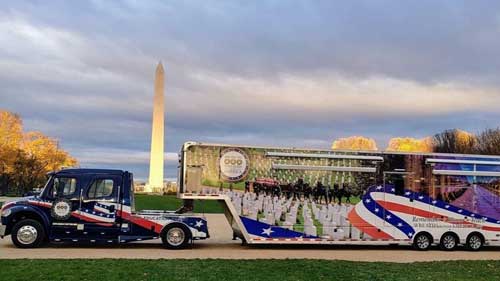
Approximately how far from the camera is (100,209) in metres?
15.0

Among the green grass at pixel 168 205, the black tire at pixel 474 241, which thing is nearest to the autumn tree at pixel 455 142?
the green grass at pixel 168 205

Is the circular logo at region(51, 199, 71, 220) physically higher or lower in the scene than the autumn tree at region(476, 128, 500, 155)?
lower

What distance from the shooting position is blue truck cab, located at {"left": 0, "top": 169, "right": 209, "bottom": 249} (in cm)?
1478

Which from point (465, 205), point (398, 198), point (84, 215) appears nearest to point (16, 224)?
point (84, 215)

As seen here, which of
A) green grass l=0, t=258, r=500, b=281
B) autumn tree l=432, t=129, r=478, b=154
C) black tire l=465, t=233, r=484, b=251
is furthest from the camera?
autumn tree l=432, t=129, r=478, b=154

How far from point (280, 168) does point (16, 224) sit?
7.45m

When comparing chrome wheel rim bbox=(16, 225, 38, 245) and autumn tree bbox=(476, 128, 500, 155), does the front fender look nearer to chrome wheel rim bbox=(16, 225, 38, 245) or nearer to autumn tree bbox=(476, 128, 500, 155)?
chrome wheel rim bbox=(16, 225, 38, 245)

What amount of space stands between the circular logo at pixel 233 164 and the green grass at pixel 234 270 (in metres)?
3.88

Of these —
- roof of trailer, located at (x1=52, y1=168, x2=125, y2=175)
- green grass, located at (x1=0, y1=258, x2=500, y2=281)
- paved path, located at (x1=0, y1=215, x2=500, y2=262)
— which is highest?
roof of trailer, located at (x1=52, y1=168, x2=125, y2=175)

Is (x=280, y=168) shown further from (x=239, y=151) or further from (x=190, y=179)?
(x=190, y=179)

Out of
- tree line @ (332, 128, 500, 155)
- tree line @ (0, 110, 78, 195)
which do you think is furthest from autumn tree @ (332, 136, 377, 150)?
tree line @ (0, 110, 78, 195)

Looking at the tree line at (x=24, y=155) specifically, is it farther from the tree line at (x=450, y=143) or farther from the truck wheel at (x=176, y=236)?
the truck wheel at (x=176, y=236)

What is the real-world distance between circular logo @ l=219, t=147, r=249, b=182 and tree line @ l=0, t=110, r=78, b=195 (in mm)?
42372

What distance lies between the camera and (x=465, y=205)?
16.6 meters
